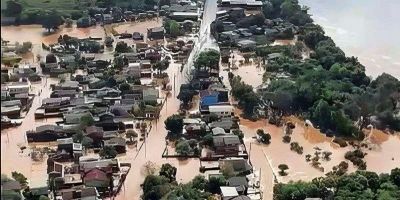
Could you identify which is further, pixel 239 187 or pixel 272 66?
pixel 272 66

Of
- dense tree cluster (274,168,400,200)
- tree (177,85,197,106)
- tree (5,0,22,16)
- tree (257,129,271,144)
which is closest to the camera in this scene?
tree (5,0,22,16)

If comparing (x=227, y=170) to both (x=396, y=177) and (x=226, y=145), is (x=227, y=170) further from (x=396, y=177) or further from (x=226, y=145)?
(x=396, y=177)

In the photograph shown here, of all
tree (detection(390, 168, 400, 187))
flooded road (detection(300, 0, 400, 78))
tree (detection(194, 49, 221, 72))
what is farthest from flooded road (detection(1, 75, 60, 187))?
flooded road (detection(300, 0, 400, 78))

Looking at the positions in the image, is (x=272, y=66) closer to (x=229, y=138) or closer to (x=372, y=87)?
(x=372, y=87)

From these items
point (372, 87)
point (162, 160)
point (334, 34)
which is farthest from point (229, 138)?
point (334, 34)

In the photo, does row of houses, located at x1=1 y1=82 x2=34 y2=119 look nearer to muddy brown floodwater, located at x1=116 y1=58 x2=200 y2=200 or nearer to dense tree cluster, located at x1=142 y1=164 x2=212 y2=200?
muddy brown floodwater, located at x1=116 y1=58 x2=200 y2=200

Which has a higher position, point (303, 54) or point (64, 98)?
point (303, 54)
